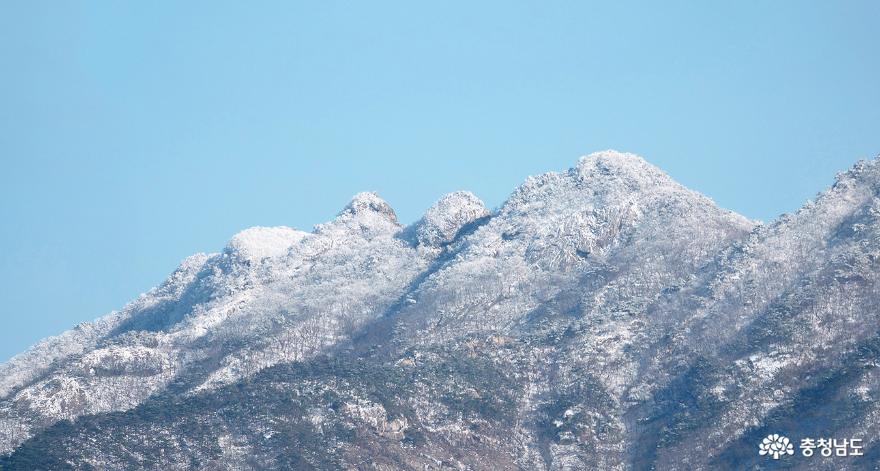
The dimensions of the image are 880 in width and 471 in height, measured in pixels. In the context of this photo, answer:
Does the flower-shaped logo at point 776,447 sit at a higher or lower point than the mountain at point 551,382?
lower

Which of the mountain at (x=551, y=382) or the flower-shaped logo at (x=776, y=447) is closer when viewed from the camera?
the flower-shaped logo at (x=776, y=447)

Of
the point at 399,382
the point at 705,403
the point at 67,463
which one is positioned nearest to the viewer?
the point at 67,463

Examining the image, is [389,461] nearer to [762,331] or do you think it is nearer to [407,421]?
[407,421]

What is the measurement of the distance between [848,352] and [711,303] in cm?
2239

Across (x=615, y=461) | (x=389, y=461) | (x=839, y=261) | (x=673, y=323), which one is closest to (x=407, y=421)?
(x=389, y=461)

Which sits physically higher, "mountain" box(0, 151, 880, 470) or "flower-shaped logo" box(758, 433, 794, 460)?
"mountain" box(0, 151, 880, 470)

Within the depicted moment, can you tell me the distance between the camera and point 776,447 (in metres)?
153

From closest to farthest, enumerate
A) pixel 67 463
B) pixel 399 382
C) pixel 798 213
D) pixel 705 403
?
pixel 67 463 → pixel 705 403 → pixel 399 382 → pixel 798 213

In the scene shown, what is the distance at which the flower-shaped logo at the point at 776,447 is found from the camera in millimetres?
151875

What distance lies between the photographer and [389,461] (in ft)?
523

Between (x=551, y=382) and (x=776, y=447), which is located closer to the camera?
(x=776, y=447)

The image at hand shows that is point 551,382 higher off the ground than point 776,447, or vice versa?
point 551,382

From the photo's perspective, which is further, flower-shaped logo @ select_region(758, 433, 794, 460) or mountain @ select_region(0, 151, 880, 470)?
mountain @ select_region(0, 151, 880, 470)

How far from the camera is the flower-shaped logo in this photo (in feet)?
498
